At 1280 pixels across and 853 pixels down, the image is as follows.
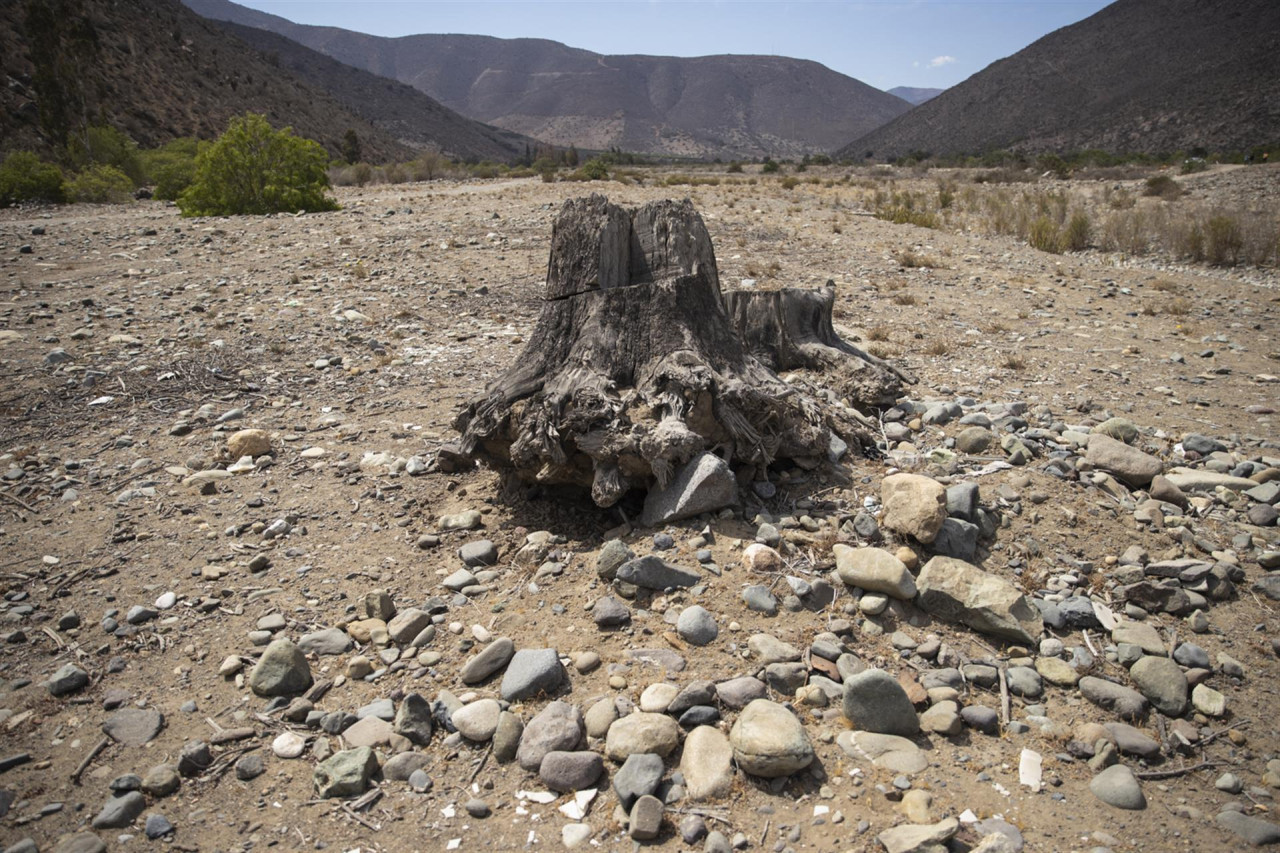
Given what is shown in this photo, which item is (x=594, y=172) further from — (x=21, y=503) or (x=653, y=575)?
(x=653, y=575)

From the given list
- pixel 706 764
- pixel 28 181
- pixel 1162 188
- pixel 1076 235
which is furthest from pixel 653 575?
pixel 1162 188

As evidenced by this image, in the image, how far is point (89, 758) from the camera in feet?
7.52

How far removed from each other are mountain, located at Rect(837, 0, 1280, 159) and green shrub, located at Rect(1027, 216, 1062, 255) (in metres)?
30.1

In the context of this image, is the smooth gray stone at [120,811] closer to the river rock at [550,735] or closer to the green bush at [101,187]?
the river rock at [550,735]

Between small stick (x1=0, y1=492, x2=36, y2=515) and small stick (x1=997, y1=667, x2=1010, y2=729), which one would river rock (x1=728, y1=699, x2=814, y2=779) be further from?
small stick (x1=0, y1=492, x2=36, y2=515)

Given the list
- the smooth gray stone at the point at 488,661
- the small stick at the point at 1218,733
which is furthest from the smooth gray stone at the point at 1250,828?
the smooth gray stone at the point at 488,661

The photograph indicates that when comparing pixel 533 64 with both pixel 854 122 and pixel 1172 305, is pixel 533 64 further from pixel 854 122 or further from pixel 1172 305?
pixel 1172 305

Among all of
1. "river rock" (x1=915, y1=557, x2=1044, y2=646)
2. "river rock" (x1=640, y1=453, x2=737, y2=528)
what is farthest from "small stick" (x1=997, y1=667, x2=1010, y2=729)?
"river rock" (x1=640, y1=453, x2=737, y2=528)

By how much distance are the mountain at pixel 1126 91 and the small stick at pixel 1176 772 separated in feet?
137

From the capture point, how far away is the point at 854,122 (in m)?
122

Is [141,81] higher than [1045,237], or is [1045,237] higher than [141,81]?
[141,81]

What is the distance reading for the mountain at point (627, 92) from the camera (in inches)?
4491

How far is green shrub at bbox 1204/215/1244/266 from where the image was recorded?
1026 centimetres

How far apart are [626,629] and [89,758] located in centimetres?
187
